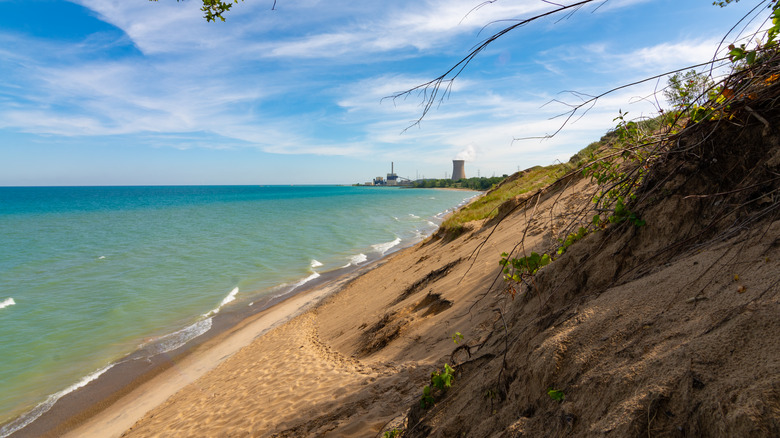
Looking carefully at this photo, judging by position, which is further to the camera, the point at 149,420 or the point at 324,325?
the point at 324,325

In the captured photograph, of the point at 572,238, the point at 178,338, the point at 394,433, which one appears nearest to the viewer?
the point at 394,433

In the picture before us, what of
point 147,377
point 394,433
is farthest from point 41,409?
point 394,433

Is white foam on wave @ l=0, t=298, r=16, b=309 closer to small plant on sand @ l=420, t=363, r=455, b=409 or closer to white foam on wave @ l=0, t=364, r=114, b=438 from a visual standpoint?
white foam on wave @ l=0, t=364, r=114, b=438

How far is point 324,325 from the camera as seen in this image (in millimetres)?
10844

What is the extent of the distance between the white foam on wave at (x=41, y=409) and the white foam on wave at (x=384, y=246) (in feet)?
50.9

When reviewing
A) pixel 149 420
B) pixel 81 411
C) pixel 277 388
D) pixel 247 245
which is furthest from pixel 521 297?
pixel 247 245

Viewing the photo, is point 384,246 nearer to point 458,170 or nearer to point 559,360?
point 559,360

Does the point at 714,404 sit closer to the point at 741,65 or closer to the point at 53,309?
the point at 741,65

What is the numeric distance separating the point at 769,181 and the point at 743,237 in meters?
0.47

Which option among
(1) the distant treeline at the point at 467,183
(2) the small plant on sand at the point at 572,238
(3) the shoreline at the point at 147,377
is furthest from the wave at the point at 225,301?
(1) the distant treeline at the point at 467,183

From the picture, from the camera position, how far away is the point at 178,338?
12109 mm

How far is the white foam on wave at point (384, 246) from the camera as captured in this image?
24.4 metres

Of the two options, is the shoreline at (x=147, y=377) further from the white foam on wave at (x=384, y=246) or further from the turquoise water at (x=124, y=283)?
the white foam on wave at (x=384, y=246)

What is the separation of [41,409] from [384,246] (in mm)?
19125
